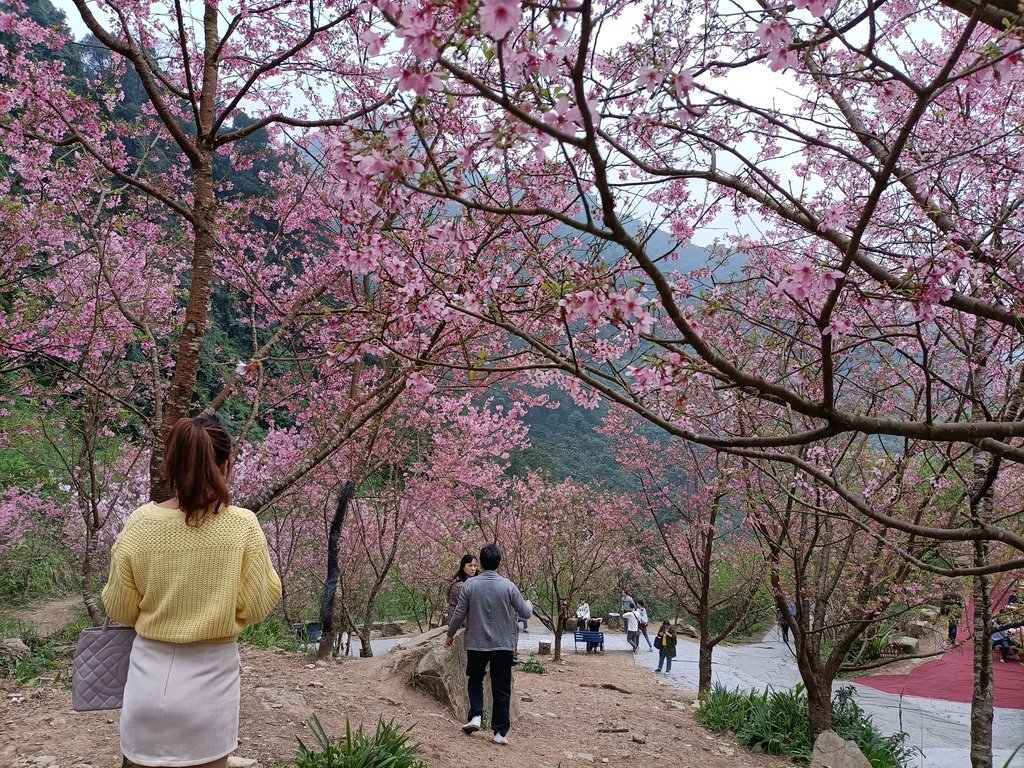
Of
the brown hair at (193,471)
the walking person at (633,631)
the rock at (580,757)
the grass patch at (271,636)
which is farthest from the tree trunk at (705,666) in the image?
the walking person at (633,631)

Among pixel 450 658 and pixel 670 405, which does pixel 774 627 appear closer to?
pixel 450 658

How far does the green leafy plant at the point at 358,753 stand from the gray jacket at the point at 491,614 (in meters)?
0.94

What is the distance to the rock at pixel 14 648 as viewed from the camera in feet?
17.8

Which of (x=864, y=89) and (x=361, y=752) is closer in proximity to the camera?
(x=361, y=752)

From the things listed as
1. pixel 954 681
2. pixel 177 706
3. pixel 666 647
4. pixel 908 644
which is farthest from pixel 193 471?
pixel 908 644

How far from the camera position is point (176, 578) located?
194cm

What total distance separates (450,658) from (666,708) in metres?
3.53

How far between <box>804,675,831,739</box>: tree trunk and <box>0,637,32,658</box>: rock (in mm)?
6681

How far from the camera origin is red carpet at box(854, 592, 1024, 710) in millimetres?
10125

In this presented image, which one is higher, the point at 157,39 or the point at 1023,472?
the point at 157,39

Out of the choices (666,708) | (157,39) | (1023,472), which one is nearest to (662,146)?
(157,39)

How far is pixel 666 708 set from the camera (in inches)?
312

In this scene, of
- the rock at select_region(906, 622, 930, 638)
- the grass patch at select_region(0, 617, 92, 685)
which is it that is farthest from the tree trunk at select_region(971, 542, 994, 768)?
the rock at select_region(906, 622, 930, 638)

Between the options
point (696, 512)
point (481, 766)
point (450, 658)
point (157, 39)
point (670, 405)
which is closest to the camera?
point (670, 405)
